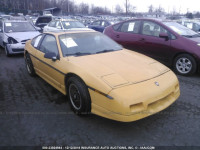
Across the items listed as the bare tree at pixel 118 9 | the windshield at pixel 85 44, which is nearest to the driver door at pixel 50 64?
the windshield at pixel 85 44

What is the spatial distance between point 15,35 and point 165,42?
19.3 ft

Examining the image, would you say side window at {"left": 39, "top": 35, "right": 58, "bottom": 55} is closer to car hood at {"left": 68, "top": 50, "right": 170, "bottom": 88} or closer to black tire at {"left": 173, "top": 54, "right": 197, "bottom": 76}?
car hood at {"left": 68, "top": 50, "right": 170, "bottom": 88}

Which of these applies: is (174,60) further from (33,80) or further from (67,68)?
(33,80)

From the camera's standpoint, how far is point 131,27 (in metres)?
5.94

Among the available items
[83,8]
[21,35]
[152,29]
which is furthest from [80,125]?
[83,8]

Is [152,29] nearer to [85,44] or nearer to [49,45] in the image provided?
[85,44]

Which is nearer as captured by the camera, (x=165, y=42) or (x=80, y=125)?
(x=80, y=125)

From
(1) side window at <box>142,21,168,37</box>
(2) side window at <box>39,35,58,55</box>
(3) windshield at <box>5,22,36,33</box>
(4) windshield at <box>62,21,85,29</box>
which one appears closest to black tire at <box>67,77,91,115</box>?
(2) side window at <box>39,35,58,55</box>

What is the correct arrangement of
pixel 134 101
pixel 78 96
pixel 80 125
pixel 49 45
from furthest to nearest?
pixel 49 45, pixel 78 96, pixel 80 125, pixel 134 101

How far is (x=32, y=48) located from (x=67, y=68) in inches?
75.4

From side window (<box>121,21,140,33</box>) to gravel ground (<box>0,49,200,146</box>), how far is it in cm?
286

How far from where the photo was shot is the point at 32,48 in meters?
4.45

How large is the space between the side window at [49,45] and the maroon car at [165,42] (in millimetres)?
2900

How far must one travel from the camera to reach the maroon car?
15.1 ft
